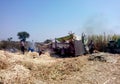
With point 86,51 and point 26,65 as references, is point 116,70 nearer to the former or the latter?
point 26,65

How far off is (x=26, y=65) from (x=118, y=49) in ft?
35.2

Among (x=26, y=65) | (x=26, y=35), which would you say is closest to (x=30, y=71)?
(x=26, y=65)

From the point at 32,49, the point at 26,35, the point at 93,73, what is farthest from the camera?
the point at 26,35

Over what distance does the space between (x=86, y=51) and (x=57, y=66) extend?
827cm

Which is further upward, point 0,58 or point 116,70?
point 0,58

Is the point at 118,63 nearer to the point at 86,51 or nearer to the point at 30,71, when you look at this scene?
the point at 30,71

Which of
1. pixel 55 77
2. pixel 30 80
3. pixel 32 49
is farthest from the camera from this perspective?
pixel 32 49

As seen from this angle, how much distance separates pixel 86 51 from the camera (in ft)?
63.2

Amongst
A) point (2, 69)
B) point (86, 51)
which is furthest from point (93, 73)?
point (86, 51)

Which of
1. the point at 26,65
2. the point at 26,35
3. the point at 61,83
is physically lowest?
the point at 61,83

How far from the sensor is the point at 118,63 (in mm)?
12359

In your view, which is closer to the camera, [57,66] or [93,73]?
[93,73]

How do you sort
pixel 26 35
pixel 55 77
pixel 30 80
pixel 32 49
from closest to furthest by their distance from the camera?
1. pixel 30 80
2. pixel 55 77
3. pixel 32 49
4. pixel 26 35

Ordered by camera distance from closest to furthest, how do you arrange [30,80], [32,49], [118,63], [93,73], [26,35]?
[30,80]
[93,73]
[118,63]
[32,49]
[26,35]
